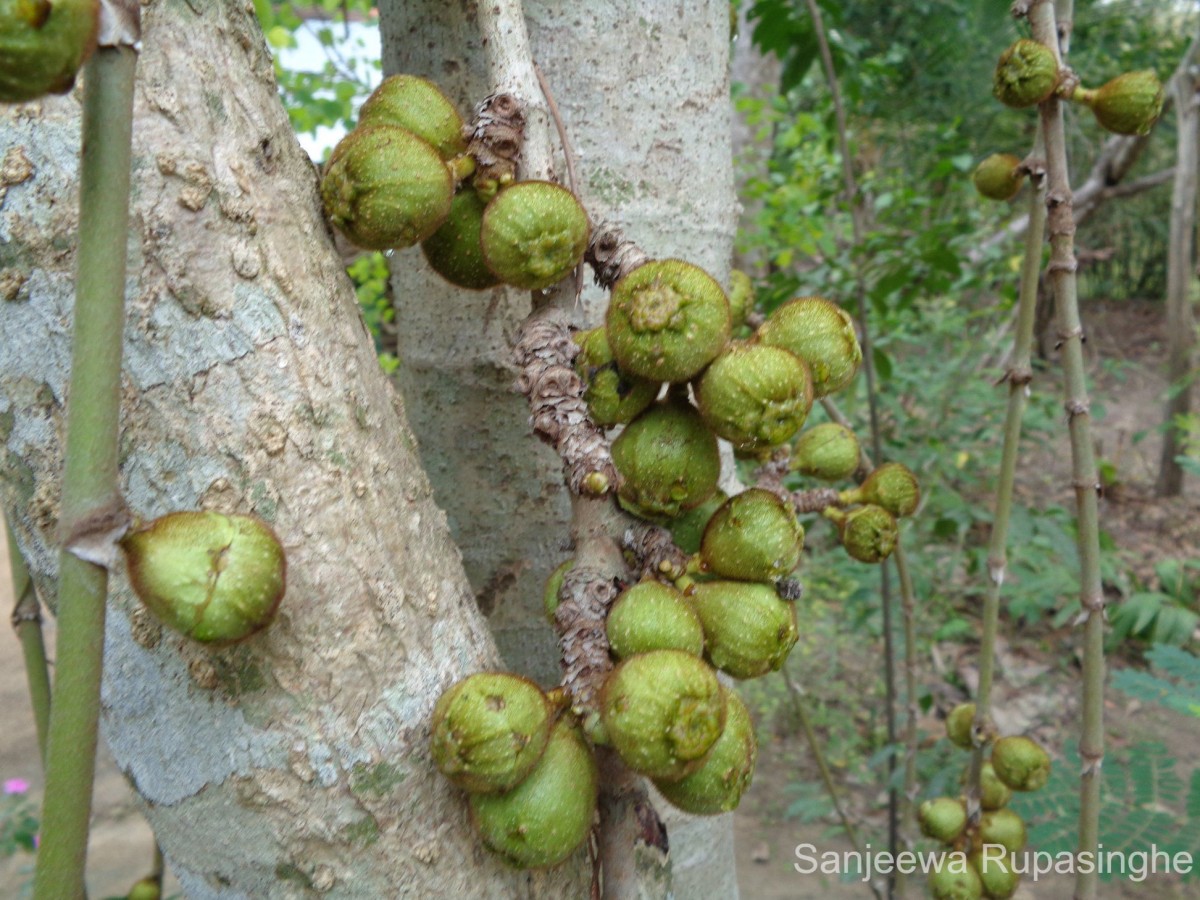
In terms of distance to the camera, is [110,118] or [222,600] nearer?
[110,118]

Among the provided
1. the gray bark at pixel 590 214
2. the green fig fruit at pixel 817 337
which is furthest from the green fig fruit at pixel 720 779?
the gray bark at pixel 590 214

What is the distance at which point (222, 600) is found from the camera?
0.76 m

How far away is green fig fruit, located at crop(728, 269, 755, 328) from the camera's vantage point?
167 cm

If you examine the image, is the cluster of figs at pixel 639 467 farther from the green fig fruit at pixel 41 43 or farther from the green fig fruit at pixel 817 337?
the green fig fruit at pixel 41 43

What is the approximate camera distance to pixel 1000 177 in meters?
1.77

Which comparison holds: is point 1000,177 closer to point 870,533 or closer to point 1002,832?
point 870,533

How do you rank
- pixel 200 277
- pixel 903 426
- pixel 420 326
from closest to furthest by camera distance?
pixel 200 277 < pixel 420 326 < pixel 903 426

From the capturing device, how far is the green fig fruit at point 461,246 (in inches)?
45.1

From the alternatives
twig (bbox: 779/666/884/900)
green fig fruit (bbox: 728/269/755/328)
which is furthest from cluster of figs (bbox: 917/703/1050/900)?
green fig fruit (bbox: 728/269/755/328)

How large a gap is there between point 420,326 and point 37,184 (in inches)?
28.5

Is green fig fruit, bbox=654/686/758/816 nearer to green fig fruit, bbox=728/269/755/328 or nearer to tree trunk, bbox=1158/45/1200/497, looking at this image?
green fig fruit, bbox=728/269/755/328

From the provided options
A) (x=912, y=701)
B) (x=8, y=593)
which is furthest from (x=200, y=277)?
(x=8, y=593)

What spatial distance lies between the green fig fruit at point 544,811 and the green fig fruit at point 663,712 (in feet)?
0.24

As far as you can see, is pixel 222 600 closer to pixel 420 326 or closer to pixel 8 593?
pixel 420 326
